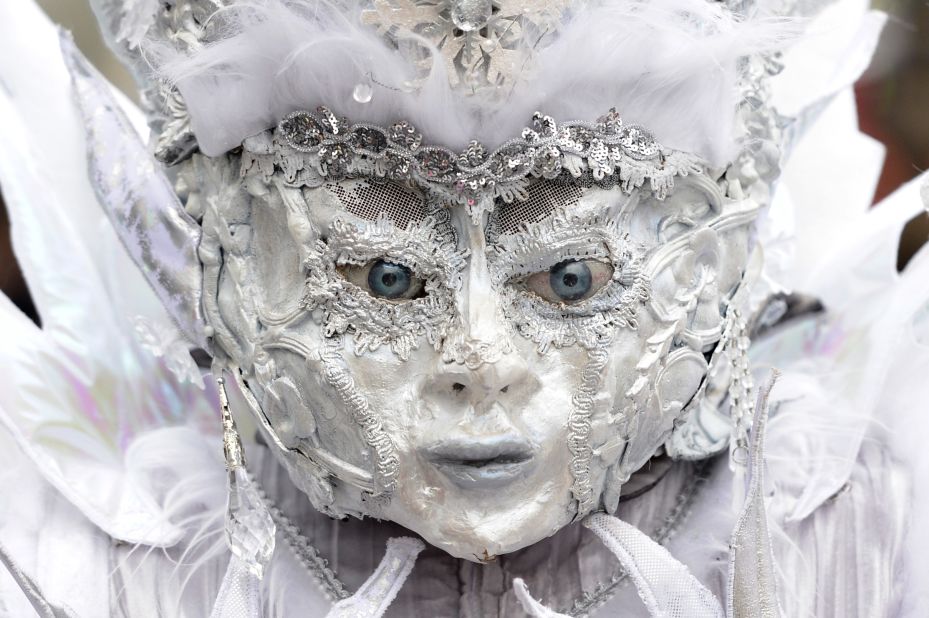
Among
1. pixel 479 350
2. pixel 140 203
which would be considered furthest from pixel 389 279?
pixel 140 203

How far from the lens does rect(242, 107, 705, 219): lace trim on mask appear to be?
122 cm

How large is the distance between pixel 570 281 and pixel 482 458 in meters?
0.19

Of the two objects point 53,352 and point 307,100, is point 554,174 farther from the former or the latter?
point 53,352

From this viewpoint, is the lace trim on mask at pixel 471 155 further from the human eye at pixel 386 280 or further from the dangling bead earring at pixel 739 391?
the dangling bead earring at pixel 739 391

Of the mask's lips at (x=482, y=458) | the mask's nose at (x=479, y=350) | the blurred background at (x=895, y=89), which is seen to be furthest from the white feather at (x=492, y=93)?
the blurred background at (x=895, y=89)

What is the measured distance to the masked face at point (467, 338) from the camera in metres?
1.24

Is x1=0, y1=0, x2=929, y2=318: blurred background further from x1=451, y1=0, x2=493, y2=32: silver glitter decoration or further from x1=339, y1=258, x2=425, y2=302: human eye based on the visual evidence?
x1=451, y1=0, x2=493, y2=32: silver glitter decoration

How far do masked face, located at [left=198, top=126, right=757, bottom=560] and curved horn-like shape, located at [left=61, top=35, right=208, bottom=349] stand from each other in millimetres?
119

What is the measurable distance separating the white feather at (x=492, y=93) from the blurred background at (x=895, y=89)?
64cm

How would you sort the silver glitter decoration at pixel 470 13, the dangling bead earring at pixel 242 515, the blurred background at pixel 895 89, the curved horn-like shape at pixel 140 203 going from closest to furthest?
1. the silver glitter decoration at pixel 470 13
2. the dangling bead earring at pixel 242 515
3. the curved horn-like shape at pixel 140 203
4. the blurred background at pixel 895 89

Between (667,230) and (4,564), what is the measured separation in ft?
2.46

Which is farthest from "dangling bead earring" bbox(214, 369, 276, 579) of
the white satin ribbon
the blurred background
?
the blurred background

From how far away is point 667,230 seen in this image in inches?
51.8

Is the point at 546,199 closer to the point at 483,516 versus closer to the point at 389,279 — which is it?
the point at 389,279
